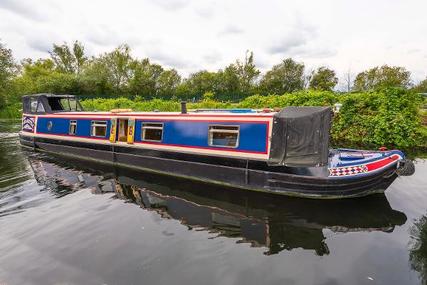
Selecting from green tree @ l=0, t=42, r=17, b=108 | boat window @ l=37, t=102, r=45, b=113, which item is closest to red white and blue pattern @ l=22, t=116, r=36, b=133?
boat window @ l=37, t=102, r=45, b=113

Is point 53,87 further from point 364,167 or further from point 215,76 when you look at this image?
point 364,167

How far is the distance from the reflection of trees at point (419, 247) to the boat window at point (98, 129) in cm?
1085

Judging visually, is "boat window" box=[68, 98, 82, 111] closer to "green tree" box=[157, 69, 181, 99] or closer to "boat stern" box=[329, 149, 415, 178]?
"boat stern" box=[329, 149, 415, 178]

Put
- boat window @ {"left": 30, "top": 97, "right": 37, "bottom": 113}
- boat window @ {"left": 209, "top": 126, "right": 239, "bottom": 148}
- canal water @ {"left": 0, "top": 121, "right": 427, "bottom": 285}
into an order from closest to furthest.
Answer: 1. canal water @ {"left": 0, "top": 121, "right": 427, "bottom": 285}
2. boat window @ {"left": 209, "top": 126, "right": 239, "bottom": 148}
3. boat window @ {"left": 30, "top": 97, "right": 37, "bottom": 113}

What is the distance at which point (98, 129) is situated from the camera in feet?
41.3

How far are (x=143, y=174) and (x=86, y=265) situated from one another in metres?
5.63

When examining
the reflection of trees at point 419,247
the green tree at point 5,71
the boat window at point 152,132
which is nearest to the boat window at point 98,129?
the boat window at point 152,132

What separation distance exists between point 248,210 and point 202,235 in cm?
173

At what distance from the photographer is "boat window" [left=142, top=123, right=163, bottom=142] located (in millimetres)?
10758

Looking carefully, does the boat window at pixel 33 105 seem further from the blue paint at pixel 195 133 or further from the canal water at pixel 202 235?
the canal water at pixel 202 235

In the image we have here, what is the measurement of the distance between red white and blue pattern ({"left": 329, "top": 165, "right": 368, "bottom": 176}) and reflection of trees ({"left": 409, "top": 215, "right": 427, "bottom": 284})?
1.64 meters

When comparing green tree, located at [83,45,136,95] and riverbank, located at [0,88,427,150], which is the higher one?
green tree, located at [83,45,136,95]

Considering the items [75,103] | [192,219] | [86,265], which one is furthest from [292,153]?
[75,103]

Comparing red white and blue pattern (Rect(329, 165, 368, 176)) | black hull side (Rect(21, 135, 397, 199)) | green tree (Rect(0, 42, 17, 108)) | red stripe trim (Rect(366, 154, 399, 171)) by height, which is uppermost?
green tree (Rect(0, 42, 17, 108))
